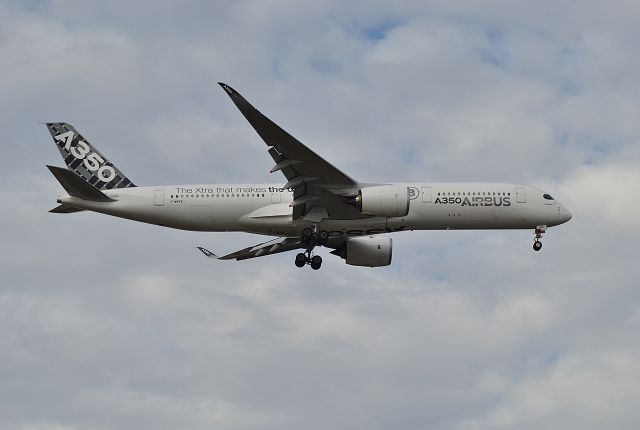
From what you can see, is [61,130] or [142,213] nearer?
[142,213]

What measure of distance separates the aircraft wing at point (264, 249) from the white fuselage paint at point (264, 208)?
215 inches

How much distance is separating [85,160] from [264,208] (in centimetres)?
1137

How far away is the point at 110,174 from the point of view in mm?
66938

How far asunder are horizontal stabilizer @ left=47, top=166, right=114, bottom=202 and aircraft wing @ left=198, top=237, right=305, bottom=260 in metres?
8.30

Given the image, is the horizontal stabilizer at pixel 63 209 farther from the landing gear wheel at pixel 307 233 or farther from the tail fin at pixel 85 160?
the landing gear wheel at pixel 307 233

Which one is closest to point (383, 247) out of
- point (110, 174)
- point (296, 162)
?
point (296, 162)

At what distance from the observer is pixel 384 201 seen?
6069 cm

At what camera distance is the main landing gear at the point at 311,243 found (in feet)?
208

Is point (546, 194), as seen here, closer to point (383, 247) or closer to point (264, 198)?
point (383, 247)

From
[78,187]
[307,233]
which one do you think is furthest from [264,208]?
[78,187]

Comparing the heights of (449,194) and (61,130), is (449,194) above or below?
below

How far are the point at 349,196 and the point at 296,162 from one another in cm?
344

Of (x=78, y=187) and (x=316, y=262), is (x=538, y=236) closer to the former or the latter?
(x=316, y=262)

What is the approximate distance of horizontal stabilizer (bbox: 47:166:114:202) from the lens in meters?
60.2
